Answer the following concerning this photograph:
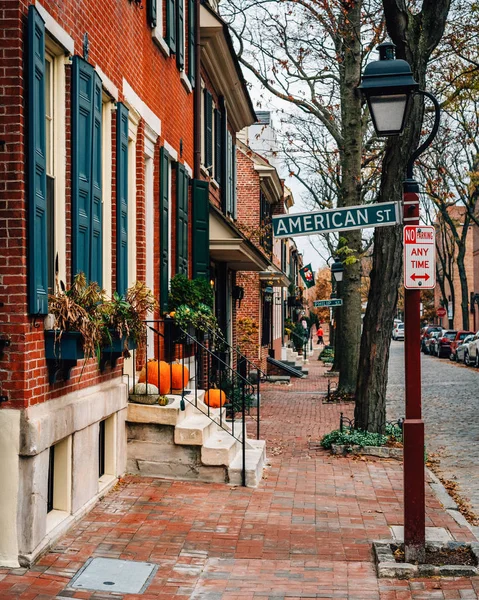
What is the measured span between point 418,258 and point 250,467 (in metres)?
3.68

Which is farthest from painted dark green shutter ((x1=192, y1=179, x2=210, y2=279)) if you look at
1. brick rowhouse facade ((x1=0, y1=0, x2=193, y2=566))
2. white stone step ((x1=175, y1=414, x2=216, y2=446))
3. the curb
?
the curb

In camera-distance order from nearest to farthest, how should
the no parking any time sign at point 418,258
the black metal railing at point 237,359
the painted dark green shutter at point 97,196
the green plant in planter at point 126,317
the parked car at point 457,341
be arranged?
the no parking any time sign at point 418,258 < the green plant in planter at point 126,317 < the painted dark green shutter at point 97,196 < the black metal railing at point 237,359 < the parked car at point 457,341

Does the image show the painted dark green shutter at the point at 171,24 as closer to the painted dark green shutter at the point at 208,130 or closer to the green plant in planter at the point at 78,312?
the painted dark green shutter at the point at 208,130

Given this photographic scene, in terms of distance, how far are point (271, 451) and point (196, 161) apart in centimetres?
534

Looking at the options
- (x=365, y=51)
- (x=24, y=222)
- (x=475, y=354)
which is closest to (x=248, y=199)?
(x=365, y=51)

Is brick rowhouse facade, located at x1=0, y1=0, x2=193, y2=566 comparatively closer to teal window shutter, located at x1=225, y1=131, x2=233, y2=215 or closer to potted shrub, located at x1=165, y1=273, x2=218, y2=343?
potted shrub, located at x1=165, y1=273, x2=218, y2=343

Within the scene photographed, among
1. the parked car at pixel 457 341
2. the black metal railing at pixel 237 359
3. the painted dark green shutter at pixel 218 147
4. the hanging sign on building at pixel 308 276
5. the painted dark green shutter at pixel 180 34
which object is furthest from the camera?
the parked car at pixel 457 341

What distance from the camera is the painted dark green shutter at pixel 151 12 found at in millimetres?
11297

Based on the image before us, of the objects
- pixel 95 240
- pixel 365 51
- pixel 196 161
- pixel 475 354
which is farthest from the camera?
pixel 475 354

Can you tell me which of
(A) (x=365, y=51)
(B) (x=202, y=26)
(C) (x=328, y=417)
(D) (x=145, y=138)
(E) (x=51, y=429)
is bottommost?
(C) (x=328, y=417)

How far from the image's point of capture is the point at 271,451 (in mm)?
12555

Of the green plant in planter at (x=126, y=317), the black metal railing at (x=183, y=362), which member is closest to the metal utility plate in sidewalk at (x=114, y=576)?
the green plant in planter at (x=126, y=317)

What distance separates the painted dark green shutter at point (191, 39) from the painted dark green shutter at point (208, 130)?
202cm

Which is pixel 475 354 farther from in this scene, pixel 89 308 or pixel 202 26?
pixel 89 308
